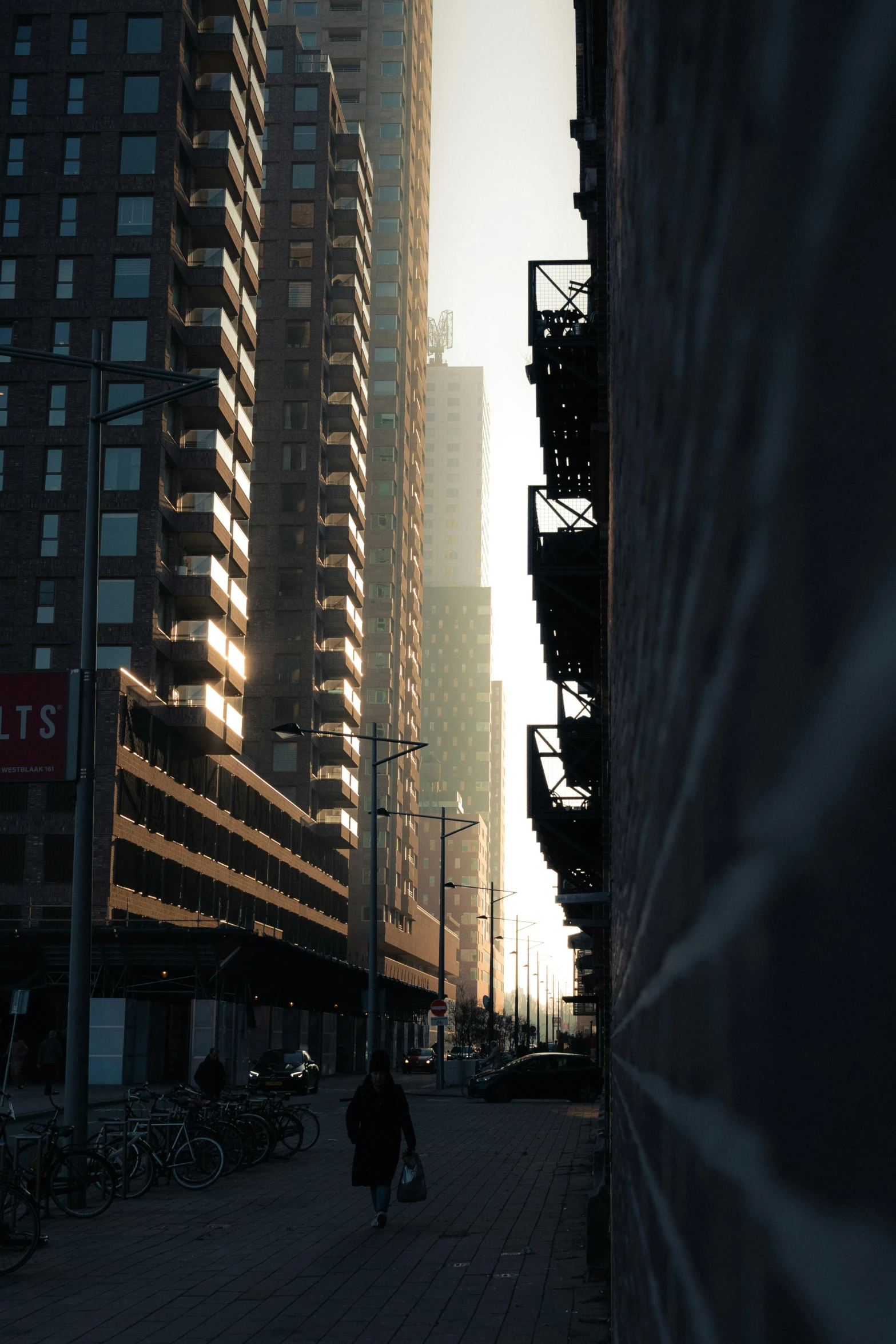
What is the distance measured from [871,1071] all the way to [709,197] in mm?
458

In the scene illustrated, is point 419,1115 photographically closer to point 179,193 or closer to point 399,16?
point 179,193

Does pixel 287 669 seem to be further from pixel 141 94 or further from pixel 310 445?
pixel 141 94

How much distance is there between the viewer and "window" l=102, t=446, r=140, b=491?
66938 mm

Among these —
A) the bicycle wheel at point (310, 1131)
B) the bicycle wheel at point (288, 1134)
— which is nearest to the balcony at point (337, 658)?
the bicycle wheel at point (310, 1131)

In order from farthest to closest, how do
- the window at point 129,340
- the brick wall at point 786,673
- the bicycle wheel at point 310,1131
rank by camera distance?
the window at point 129,340 < the bicycle wheel at point 310,1131 < the brick wall at point 786,673

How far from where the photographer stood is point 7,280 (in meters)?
69.4

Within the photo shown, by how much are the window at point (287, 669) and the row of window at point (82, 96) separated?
122 ft

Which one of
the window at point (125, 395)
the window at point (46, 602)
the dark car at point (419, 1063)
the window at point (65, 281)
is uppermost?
the window at point (65, 281)

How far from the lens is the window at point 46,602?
212 ft

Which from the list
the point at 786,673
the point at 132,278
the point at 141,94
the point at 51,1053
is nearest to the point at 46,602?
the point at 132,278

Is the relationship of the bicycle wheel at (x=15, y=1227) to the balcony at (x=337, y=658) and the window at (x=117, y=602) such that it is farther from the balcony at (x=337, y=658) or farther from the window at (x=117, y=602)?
the balcony at (x=337, y=658)

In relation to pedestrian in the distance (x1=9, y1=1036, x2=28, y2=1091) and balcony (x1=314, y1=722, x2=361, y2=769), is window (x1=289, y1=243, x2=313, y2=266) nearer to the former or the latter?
balcony (x1=314, y1=722, x2=361, y2=769)

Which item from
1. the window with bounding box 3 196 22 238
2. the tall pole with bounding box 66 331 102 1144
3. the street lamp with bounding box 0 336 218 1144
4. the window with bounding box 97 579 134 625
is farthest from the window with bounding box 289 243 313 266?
the tall pole with bounding box 66 331 102 1144

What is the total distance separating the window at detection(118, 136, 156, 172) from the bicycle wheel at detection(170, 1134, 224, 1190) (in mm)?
58869
